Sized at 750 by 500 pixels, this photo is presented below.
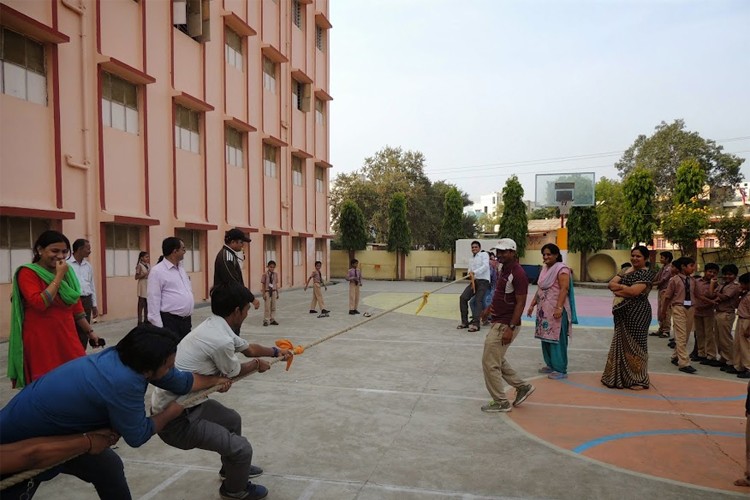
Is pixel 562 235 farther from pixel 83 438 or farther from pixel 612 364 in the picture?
pixel 83 438

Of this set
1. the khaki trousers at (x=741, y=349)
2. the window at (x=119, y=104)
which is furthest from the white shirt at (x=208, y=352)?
the window at (x=119, y=104)

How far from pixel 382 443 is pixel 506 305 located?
199cm

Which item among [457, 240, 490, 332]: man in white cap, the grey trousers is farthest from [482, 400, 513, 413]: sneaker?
[457, 240, 490, 332]: man in white cap

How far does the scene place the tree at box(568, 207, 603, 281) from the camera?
26.7 m

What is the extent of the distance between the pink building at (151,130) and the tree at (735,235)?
748 inches

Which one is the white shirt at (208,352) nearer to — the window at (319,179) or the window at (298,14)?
the window at (298,14)

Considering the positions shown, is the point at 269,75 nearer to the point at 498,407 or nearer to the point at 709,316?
the point at 709,316

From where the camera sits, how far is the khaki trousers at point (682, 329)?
291 inches

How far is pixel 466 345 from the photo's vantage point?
9.10 m

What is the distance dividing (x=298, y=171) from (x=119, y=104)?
11266 mm

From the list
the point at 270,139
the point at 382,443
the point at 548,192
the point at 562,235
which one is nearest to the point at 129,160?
the point at 270,139

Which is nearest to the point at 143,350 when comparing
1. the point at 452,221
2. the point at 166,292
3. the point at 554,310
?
the point at 166,292

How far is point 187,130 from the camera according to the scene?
15.1 m

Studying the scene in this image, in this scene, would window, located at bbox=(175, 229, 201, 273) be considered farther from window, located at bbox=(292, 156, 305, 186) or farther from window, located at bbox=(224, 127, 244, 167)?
window, located at bbox=(292, 156, 305, 186)
